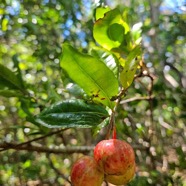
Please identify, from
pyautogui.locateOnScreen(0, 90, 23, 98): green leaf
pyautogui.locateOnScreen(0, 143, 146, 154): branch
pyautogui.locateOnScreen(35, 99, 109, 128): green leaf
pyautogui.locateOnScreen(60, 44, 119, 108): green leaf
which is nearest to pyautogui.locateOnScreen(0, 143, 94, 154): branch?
pyautogui.locateOnScreen(0, 143, 146, 154): branch

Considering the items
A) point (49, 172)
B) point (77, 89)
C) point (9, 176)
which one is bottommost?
point (49, 172)

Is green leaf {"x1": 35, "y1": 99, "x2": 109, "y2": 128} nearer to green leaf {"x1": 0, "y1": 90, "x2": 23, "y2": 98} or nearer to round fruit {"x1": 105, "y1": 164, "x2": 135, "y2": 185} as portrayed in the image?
round fruit {"x1": 105, "y1": 164, "x2": 135, "y2": 185}

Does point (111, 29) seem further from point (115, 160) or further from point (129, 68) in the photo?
point (115, 160)

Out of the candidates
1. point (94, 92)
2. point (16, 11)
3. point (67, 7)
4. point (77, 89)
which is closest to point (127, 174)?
point (94, 92)

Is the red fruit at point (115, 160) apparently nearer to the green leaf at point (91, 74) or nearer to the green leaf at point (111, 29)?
the green leaf at point (91, 74)

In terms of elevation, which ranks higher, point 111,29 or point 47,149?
point 111,29

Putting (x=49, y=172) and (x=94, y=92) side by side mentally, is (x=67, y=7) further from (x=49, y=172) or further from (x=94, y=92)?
(x=94, y=92)

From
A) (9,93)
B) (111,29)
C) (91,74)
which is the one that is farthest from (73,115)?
(9,93)

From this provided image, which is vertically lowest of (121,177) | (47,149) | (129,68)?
(47,149)
